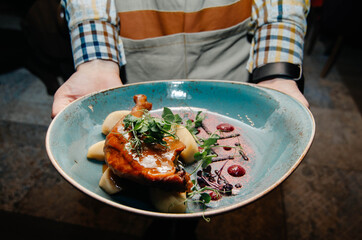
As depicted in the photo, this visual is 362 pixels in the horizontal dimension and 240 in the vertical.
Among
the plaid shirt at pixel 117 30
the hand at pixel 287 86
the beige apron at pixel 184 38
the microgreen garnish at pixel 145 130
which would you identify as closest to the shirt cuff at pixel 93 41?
the plaid shirt at pixel 117 30

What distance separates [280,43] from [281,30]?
84 mm

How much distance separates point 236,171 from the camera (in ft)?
3.67

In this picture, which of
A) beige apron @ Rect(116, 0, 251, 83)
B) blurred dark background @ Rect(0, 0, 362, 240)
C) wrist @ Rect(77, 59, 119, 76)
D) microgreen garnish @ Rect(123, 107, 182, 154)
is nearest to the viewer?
microgreen garnish @ Rect(123, 107, 182, 154)

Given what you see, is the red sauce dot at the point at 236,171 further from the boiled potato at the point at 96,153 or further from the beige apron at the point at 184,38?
the beige apron at the point at 184,38

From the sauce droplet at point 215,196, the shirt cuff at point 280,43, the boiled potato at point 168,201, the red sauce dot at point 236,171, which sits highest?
the shirt cuff at point 280,43

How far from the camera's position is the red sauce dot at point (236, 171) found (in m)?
1.11

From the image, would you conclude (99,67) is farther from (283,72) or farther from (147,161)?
(283,72)

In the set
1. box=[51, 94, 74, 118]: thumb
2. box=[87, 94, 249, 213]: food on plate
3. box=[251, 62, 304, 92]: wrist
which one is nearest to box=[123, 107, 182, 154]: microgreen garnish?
box=[87, 94, 249, 213]: food on plate

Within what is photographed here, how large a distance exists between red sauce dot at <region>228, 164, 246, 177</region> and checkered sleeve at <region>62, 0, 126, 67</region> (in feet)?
3.34

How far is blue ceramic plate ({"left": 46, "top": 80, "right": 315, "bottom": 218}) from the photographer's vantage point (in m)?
0.96

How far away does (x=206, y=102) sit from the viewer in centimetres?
147

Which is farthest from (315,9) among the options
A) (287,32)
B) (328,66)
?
(287,32)

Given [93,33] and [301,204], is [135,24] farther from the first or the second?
[301,204]

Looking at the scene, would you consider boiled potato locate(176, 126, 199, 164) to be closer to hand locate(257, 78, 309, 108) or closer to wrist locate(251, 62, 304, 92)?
hand locate(257, 78, 309, 108)
